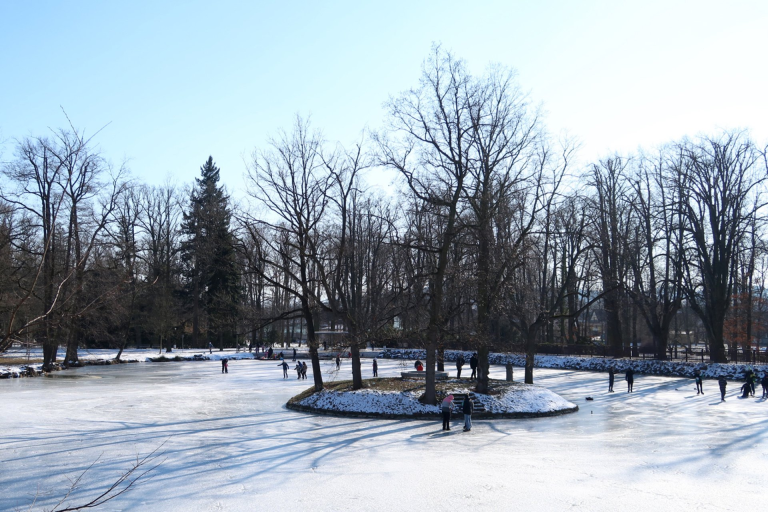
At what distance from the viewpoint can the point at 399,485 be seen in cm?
1218

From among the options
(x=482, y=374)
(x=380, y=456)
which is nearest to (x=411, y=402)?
(x=482, y=374)

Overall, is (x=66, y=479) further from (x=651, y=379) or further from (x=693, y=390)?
(x=651, y=379)

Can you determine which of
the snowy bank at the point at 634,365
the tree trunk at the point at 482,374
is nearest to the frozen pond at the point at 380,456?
the tree trunk at the point at 482,374

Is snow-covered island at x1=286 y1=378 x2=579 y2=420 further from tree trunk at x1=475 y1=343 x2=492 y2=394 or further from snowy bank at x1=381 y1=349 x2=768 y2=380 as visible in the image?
snowy bank at x1=381 y1=349 x2=768 y2=380

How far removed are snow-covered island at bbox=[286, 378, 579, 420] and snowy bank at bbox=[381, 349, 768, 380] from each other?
363 inches

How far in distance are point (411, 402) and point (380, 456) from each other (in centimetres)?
824

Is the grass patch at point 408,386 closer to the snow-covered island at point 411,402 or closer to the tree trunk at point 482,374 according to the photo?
the snow-covered island at point 411,402

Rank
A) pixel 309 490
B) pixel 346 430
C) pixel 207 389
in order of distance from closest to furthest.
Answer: pixel 309 490, pixel 346 430, pixel 207 389

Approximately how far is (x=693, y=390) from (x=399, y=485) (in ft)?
84.7

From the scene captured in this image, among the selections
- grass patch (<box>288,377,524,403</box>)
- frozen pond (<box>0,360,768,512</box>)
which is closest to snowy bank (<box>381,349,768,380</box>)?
grass patch (<box>288,377,524,403</box>)

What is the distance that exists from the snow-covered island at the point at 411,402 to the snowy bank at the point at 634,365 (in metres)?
9.23

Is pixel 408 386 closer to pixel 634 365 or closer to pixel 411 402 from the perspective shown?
pixel 411 402

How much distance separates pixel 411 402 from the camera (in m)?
23.2

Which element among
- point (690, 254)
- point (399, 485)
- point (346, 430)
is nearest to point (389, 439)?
point (346, 430)
